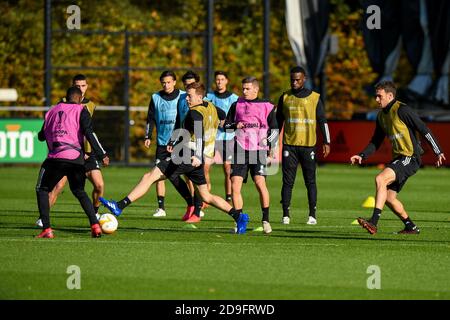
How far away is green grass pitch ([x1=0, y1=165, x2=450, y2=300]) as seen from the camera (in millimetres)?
11773

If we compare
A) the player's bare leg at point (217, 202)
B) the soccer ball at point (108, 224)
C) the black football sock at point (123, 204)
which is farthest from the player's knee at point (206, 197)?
the soccer ball at point (108, 224)

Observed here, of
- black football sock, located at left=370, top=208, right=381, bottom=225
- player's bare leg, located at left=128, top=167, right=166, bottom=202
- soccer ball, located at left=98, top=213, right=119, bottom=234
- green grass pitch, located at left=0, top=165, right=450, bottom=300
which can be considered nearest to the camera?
green grass pitch, located at left=0, top=165, right=450, bottom=300

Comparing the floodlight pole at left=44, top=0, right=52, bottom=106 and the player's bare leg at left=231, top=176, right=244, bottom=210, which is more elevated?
the floodlight pole at left=44, top=0, right=52, bottom=106

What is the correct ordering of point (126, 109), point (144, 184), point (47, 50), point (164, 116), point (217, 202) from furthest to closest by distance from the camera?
point (126, 109), point (47, 50), point (164, 116), point (144, 184), point (217, 202)

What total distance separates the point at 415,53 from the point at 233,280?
25833mm

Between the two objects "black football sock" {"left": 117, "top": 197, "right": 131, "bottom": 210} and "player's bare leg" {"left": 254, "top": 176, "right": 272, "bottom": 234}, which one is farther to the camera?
"player's bare leg" {"left": 254, "top": 176, "right": 272, "bottom": 234}

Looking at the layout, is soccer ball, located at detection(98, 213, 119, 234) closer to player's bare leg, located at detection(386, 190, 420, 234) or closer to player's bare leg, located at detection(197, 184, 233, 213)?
player's bare leg, located at detection(197, 184, 233, 213)

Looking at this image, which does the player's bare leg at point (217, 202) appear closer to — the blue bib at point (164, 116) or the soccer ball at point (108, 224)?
the soccer ball at point (108, 224)

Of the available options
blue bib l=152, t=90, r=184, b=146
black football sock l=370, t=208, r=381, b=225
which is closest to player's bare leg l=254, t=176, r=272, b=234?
black football sock l=370, t=208, r=381, b=225

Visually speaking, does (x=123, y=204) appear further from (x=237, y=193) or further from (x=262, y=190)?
(x=262, y=190)

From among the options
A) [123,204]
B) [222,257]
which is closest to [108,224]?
[123,204]

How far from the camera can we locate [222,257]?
46.3ft

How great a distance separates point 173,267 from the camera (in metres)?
13.2

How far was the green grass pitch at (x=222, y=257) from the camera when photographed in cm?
1177
